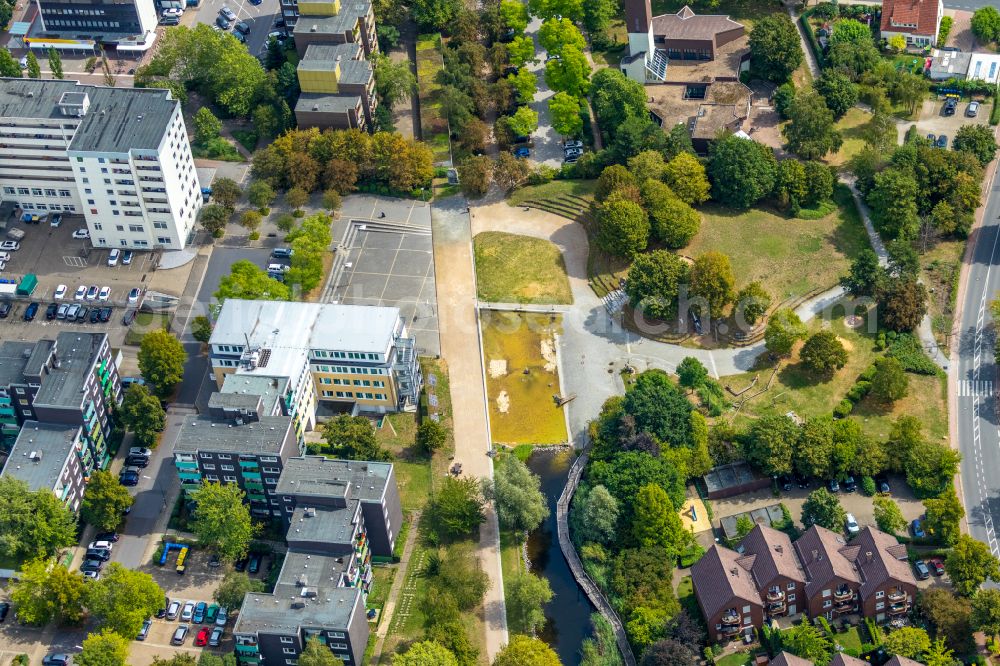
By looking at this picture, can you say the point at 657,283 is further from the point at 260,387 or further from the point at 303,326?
the point at 260,387

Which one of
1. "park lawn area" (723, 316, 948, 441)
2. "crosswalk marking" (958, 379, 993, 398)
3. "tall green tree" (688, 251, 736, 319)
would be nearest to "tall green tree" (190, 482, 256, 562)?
"park lawn area" (723, 316, 948, 441)

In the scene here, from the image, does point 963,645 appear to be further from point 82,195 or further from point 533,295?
point 82,195

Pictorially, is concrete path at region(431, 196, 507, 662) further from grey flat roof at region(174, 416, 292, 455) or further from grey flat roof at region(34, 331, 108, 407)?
grey flat roof at region(34, 331, 108, 407)

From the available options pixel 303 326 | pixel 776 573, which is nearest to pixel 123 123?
pixel 303 326

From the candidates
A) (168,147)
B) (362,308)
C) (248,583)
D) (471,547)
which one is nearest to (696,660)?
(471,547)

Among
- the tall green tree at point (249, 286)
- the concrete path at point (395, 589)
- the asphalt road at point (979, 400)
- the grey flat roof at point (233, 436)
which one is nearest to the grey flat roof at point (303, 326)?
the tall green tree at point (249, 286)

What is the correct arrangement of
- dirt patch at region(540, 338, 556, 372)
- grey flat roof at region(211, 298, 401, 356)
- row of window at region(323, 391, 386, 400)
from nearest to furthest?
grey flat roof at region(211, 298, 401, 356) → row of window at region(323, 391, 386, 400) → dirt patch at region(540, 338, 556, 372)
